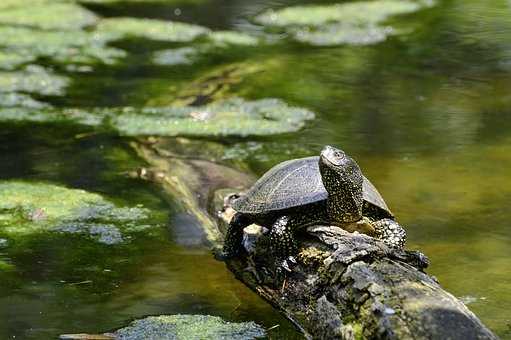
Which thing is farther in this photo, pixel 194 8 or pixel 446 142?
pixel 194 8

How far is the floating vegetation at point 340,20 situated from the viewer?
32.0ft

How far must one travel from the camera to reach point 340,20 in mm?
10453

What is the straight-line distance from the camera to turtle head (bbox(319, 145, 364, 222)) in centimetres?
363

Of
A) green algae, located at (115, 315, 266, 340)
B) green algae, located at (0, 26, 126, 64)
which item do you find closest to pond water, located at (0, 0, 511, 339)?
green algae, located at (115, 315, 266, 340)

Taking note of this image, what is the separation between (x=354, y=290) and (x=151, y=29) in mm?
7486

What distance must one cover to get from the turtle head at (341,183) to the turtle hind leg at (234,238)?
0.63 meters

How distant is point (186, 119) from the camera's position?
6.91m

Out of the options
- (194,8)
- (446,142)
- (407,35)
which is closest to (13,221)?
(446,142)

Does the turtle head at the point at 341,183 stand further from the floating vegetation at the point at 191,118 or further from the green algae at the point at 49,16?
the green algae at the point at 49,16

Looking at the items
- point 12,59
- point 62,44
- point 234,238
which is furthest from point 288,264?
point 62,44

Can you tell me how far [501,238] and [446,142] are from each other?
1.81m

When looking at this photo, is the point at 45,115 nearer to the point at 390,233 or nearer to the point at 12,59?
the point at 12,59

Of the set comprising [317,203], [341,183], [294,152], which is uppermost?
[341,183]

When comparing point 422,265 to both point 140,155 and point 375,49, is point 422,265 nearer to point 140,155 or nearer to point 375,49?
point 140,155
